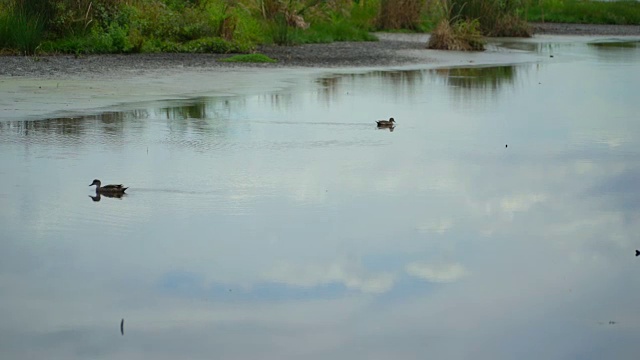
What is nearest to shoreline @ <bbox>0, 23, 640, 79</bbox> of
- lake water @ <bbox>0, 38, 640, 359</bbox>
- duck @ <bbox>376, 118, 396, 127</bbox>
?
lake water @ <bbox>0, 38, 640, 359</bbox>

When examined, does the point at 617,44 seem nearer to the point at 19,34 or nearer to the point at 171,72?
the point at 171,72

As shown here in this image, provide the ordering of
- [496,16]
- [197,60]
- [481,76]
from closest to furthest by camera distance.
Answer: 1. [481,76]
2. [197,60]
3. [496,16]

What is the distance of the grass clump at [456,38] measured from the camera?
29.9 metres

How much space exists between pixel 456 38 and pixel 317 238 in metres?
23.2

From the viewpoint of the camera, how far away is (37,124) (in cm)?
1272

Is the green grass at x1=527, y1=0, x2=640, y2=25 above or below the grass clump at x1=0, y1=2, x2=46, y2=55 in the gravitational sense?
below

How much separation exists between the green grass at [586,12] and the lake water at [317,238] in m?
39.3

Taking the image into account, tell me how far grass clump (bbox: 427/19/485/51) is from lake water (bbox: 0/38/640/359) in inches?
635

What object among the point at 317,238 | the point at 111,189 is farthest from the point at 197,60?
the point at 317,238

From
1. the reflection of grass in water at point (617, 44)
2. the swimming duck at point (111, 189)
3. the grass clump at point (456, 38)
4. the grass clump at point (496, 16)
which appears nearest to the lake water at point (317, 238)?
the swimming duck at point (111, 189)

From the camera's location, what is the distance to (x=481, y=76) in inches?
835

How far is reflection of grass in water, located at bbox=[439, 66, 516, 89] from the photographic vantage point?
19375 mm

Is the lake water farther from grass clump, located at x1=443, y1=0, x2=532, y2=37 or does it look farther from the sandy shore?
grass clump, located at x1=443, y1=0, x2=532, y2=37

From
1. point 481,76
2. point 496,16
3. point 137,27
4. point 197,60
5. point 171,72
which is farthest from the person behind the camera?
point 496,16
